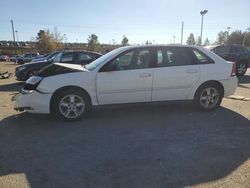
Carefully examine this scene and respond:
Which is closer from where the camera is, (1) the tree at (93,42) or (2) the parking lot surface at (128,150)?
(2) the parking lot surface at (128,150)

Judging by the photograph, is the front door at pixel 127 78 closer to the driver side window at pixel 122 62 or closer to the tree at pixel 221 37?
the driver side window at pixel 122 62

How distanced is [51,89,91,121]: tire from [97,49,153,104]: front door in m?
0.35

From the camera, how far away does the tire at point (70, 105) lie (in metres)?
5.45

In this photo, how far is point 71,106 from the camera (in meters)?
5.57

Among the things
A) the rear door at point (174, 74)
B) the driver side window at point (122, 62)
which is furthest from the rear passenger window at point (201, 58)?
the driver side window at point (122, 62)

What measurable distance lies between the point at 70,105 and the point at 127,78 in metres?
1.34

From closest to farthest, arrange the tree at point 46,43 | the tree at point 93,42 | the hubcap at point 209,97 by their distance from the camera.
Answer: the hubcap at point 209,97 → the tree at point 46,43 → the tree at point 93,42

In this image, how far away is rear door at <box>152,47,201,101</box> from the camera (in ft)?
19.2

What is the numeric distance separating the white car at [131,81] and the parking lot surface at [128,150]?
39 centimetres

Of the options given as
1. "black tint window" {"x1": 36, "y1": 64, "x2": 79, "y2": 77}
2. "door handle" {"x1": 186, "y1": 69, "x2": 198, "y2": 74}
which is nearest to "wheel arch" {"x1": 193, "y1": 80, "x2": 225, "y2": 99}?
"door handle" {"x1": 186, "y1": 69, "x2": 198, "y2": 74}

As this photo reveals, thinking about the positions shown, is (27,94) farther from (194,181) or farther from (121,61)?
(194,181)

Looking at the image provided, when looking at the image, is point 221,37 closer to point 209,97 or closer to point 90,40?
point 90,40

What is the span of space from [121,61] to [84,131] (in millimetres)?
1739

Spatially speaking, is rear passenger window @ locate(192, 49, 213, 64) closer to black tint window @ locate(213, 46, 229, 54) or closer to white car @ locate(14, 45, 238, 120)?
white car @ locate(14, 45, 238, 120)
